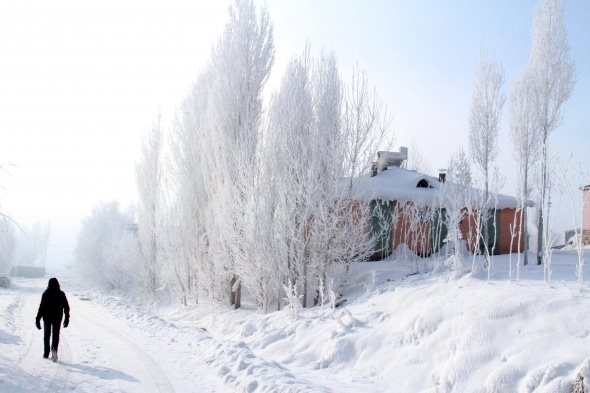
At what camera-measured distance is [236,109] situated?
1509cm

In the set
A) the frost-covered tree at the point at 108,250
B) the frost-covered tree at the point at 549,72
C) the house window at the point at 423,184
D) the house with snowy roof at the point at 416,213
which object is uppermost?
the frost-covered tree at the point at 549,72

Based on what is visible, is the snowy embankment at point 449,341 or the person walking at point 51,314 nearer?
the snowy embankment at point 449,341

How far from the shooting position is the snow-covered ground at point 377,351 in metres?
5.05

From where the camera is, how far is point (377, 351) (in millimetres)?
6906

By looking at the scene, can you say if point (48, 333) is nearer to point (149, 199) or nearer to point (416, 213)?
point (416, 213)

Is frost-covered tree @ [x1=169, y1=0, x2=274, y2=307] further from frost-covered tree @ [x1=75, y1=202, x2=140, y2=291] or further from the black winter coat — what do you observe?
frost-covered tree @ [x1=75, y1=202, x2=140, y2=291]

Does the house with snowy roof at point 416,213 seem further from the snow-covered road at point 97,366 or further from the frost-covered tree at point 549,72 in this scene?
the snow-covered road at point 97,366

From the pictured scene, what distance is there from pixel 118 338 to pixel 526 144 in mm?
13829

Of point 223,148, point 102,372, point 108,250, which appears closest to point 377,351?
point 102,372

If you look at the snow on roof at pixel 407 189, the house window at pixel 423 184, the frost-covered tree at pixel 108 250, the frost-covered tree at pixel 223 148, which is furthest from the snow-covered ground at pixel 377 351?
the frost-covered tree at pixel 108 250

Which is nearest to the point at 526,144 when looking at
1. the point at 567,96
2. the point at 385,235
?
the point at 567,96

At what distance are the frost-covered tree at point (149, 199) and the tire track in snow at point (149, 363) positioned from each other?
9.91m

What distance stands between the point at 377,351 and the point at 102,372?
4.23 m

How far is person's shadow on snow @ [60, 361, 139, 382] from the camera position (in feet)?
20.7
